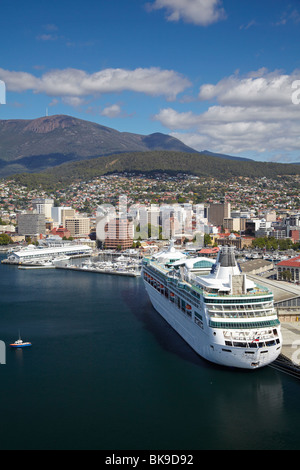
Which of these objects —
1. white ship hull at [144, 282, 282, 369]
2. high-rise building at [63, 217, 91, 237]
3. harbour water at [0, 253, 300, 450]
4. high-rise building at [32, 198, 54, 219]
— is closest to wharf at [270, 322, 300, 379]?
harbour water at [0, 253, 300, 450]

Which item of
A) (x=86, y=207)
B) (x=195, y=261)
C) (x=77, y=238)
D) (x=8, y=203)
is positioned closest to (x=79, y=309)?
(x=195, y=261)

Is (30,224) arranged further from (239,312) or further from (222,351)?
(222,351)

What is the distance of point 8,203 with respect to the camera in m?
88.0

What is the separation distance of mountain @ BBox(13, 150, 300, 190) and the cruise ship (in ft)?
321

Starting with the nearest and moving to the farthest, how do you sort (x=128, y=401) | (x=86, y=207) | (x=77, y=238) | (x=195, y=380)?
(x=128, y=401) → (x=195, y=380) → (x=77, y=238) → (x=86, y=207)

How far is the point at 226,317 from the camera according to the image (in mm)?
13961

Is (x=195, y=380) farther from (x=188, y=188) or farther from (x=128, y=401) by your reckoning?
(x=188, y=188)

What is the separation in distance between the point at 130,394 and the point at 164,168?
4445 inches

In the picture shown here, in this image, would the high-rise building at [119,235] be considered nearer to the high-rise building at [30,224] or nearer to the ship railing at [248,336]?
the high-rise building at [30,224]

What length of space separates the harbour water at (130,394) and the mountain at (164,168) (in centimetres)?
9675

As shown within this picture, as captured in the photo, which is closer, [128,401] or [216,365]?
[128,401]

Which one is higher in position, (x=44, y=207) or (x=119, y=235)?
(x=44, y=207)

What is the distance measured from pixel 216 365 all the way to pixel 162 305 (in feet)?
20.2

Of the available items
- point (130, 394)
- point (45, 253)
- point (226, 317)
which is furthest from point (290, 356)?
point (45, 253)
